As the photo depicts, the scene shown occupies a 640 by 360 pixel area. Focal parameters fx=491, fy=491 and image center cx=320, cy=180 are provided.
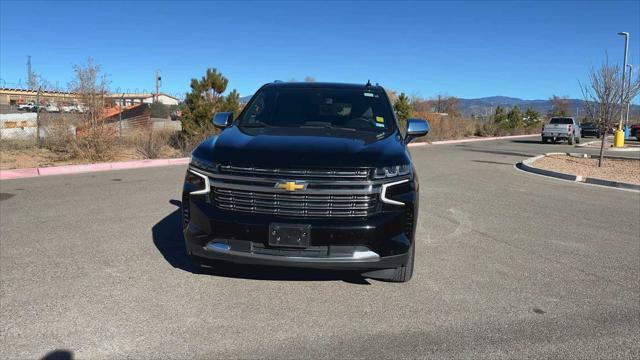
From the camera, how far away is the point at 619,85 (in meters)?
16.5

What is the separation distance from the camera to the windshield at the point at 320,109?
5.04 metres

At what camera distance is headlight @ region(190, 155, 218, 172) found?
3.85 m

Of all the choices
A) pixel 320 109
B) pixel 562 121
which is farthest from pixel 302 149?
pixel 562 121

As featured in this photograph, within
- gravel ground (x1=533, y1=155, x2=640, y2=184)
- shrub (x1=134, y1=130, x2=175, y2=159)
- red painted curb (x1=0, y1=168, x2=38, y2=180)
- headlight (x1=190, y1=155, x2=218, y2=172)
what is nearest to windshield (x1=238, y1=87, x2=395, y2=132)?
headlight (x1=190, y1=155, x2=218, y2=172)

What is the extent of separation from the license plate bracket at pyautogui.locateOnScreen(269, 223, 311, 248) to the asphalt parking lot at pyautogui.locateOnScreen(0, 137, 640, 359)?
58 centimetres

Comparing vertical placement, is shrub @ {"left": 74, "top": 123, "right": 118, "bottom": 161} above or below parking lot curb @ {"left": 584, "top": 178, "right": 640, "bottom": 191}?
above

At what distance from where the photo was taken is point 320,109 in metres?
5.27

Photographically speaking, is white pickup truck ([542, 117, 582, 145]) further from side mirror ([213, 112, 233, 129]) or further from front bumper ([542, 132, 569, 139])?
side mirror ([213, 112, 233, 129])

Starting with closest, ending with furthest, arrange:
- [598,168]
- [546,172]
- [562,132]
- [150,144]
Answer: [546,172] → [598,168] → [150,144] → [562,132]

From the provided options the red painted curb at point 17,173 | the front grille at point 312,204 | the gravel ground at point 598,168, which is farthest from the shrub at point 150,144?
the front grille at point 312,204

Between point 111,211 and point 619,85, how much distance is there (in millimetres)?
16553

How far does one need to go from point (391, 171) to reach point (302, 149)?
0.72m

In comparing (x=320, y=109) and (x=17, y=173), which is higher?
(x=320, y=109)

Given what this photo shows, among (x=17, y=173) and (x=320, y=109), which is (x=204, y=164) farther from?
(x=17, y=173)
